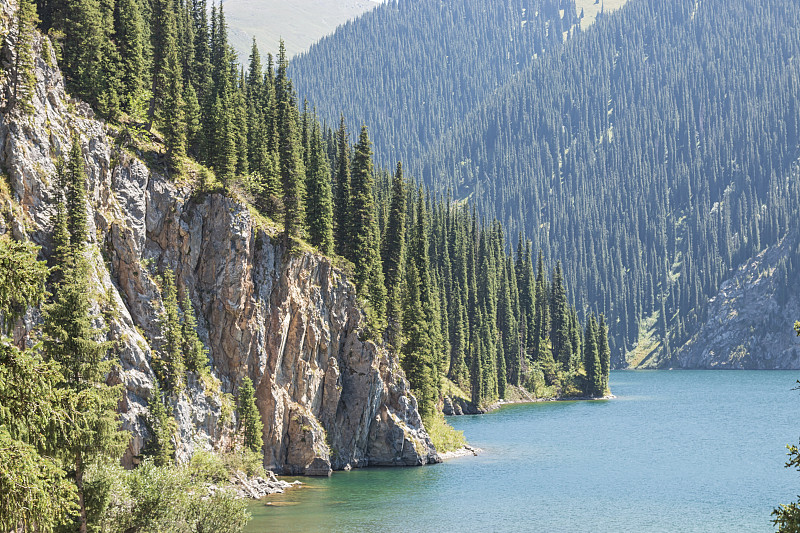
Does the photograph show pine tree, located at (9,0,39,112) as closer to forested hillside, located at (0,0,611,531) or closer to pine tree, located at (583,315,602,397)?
forested hillside, located at (0,0,611,531)

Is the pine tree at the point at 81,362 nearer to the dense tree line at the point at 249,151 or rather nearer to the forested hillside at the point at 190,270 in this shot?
the forested hillside at the point at 190,270

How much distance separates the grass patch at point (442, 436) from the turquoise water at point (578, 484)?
3243mm

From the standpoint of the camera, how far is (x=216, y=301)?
79125mm

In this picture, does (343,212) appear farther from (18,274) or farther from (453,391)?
(18,274)

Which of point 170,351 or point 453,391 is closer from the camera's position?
point 170,351

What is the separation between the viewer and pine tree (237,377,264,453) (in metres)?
76.4

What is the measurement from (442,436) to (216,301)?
116ft

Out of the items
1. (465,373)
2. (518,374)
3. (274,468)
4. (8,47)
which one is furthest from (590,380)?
(8,47)

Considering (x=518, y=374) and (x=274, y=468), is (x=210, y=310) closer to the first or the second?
(x=274, y=468)

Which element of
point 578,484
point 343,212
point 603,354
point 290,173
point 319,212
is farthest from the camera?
point 603,354

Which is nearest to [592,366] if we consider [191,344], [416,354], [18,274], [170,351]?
[416,354]

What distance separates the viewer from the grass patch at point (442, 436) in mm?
99500

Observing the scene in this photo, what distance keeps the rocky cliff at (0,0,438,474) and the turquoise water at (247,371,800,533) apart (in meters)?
5.43

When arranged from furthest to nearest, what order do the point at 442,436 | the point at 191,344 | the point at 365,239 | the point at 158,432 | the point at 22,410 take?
the point at 442,436
the point at 365,239
the point at 191,344
the point at 158,432
the point at 22,410
